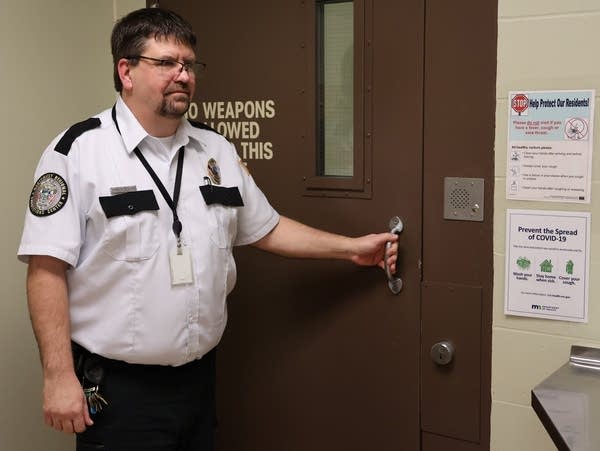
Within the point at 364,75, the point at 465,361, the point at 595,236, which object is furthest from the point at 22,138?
the point at 595,236

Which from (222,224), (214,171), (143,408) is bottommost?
(143,408)

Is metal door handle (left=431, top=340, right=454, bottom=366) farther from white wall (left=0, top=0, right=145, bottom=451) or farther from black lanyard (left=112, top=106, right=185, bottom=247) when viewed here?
white wall (left=0, top=0, right=145, bottom=451)

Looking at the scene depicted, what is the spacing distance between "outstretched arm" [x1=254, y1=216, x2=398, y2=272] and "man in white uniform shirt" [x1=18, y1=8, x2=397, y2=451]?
0.18 m

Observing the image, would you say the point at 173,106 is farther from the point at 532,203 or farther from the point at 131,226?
the point at 532,203

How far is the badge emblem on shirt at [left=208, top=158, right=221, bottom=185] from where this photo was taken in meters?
1.89

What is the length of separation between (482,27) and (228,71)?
78 centimetres

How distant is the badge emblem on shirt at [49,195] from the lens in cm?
165

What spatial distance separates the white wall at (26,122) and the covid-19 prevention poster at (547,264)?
1.41 metres

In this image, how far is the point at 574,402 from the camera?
1452 millimetres

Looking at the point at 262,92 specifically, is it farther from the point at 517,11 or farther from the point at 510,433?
the point at 510,433

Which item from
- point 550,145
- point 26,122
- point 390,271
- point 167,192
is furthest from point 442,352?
point 26,122

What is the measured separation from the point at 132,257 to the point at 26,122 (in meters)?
0.70

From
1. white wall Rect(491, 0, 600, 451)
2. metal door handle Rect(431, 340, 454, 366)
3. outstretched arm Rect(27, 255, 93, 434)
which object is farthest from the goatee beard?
metal door handle Rect(431, 340, 454, 366)

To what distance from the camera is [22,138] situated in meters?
2.10
